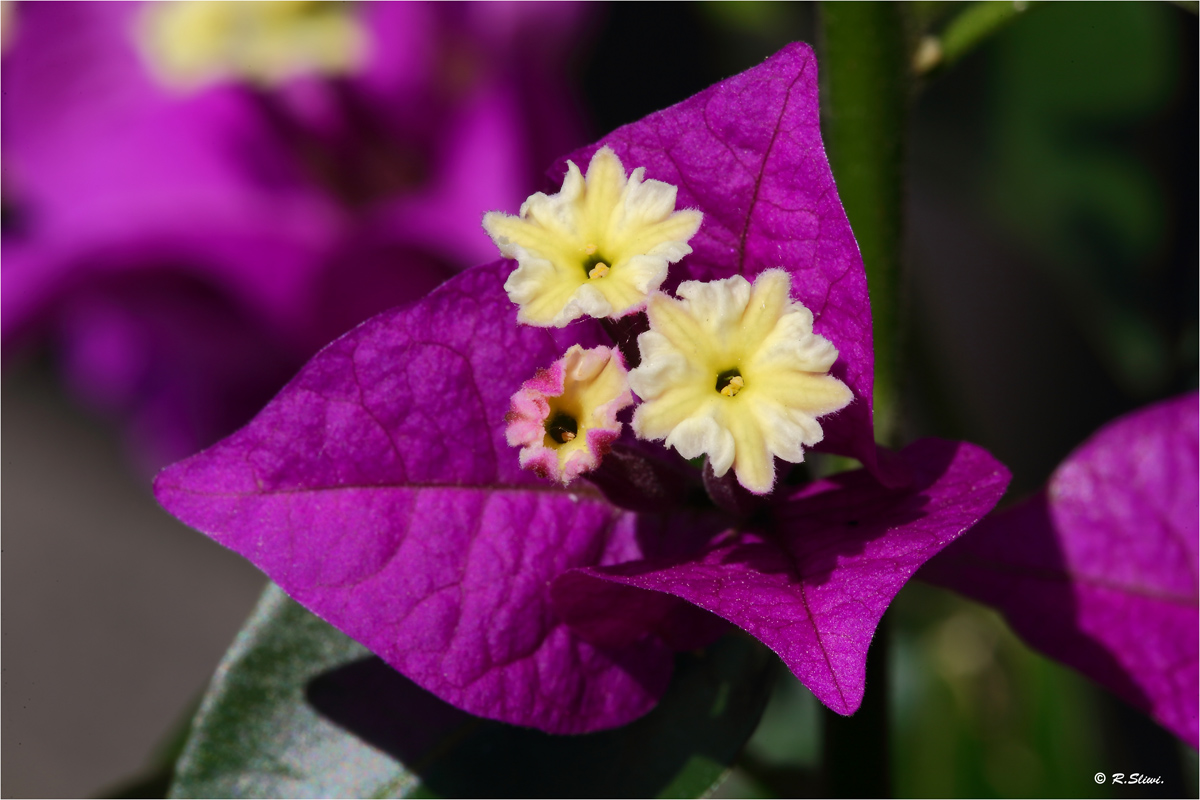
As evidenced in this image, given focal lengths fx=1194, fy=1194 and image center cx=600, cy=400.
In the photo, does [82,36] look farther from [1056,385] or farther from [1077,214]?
[1056,385]

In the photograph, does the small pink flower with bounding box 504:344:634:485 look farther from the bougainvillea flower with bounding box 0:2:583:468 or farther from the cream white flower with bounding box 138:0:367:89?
the cream white flower with bounding box 138:0:367:89

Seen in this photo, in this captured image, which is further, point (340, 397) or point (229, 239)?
point (229, 239)

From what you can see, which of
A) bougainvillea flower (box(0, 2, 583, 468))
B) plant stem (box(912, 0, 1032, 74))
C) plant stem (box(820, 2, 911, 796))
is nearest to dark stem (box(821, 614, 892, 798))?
plant stem (box(820, 2, 911, 796))

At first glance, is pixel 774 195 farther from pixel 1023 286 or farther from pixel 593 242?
pixel 1023 286

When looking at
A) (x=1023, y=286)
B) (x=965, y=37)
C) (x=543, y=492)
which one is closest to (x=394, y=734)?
(x=543, y=492)

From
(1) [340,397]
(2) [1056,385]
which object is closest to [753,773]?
(1) [340,397]

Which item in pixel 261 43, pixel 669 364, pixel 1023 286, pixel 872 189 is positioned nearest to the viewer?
pixel 669 364
